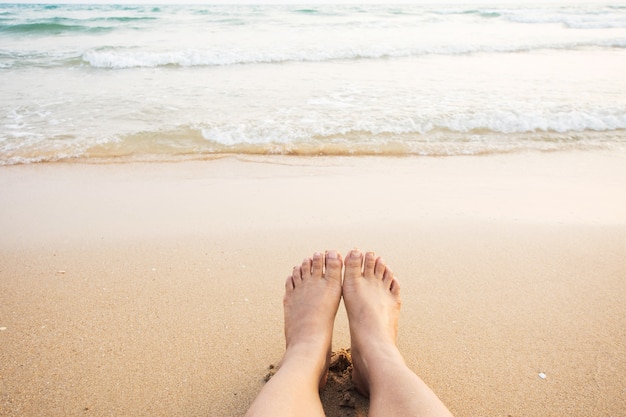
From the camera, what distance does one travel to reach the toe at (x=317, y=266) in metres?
2.12

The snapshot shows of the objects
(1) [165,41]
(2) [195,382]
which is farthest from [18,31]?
(2) [195,382]

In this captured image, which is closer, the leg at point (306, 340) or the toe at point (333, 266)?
the leg at point (306, 340)

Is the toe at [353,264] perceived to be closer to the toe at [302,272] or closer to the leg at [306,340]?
the leg at [306,340]

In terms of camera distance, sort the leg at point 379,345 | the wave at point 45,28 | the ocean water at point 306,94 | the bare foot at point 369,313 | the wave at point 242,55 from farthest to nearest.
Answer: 1. the wave at point 45,28
2. the wave at point 242,55
3. the ocean water at point 306,94
4. the bare foot at point 369,313
5. the leg at point 379,345

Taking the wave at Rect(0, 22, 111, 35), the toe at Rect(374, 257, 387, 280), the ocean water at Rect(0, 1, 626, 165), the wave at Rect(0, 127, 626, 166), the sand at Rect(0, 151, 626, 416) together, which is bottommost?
the sand at Rect(0, 151, 626, 416)

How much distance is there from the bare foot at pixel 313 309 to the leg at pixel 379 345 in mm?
84

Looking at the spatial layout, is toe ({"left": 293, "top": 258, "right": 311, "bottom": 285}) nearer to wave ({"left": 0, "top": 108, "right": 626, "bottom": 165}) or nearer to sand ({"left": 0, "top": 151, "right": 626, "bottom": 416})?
sand ({"left": 0, "top": 151, "right": 626, "bottom": 416})

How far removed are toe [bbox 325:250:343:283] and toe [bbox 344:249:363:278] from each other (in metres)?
0.05

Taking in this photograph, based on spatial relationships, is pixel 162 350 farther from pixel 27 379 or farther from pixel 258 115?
pixel 258 115

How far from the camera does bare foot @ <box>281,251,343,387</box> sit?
1.61 m

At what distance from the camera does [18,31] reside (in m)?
14.0

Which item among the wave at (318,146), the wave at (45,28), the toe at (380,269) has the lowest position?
the toe at (380,269)

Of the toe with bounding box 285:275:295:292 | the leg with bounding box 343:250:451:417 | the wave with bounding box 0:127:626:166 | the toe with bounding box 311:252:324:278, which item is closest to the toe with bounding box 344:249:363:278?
the leg with bounding box 343:250:451:417

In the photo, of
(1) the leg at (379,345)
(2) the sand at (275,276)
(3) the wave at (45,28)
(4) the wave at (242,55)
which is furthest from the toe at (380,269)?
(3) the wave at (45,28)
